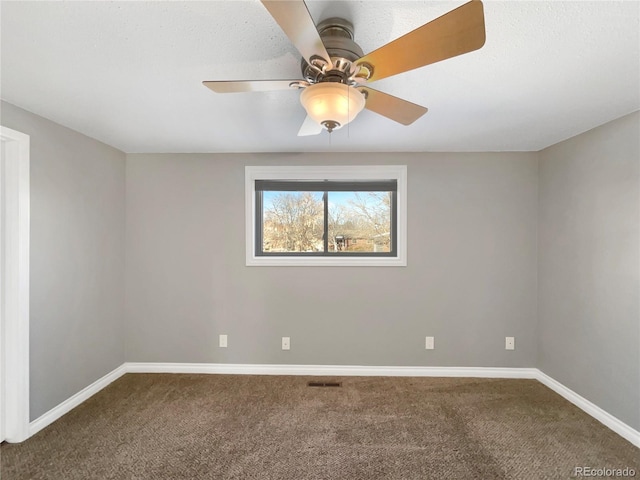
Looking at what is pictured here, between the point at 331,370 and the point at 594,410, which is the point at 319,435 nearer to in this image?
the point at 331,370

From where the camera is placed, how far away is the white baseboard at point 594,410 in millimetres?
1923

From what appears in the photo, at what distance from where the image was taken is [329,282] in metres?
2.86

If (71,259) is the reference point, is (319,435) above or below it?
below

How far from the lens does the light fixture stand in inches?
42.4

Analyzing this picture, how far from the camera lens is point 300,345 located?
286cm

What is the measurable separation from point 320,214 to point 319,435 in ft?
6.30

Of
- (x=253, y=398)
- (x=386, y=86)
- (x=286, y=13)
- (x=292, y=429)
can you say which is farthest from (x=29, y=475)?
(x=386, y=86)

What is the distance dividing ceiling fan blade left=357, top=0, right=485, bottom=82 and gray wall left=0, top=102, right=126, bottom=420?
2.32 m

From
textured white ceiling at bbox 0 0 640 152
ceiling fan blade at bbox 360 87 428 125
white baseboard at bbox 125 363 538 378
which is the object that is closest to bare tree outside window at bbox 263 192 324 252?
textured white ceiling at bbox 0 0 640 152

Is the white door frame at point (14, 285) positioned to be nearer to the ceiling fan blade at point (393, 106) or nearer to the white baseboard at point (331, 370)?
the white baseboard at point (331, 370)

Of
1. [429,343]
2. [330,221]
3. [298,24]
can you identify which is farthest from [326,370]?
[298,24]

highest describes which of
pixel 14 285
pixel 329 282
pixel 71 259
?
pixel 71 259

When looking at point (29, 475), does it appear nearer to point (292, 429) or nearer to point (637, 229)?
point (292, 429)

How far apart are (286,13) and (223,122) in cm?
142
